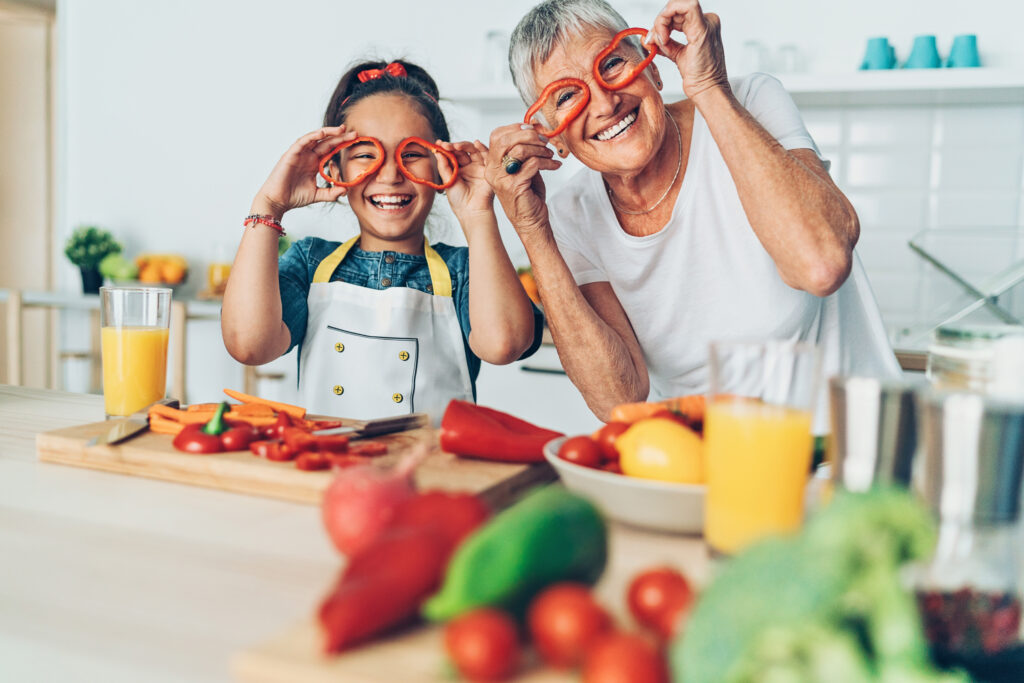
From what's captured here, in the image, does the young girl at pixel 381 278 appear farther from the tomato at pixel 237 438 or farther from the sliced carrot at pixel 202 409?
the tomato at pixel 237 438

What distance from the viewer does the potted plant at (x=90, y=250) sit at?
12.7 feet

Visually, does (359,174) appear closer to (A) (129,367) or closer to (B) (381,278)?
(B) (381,278)

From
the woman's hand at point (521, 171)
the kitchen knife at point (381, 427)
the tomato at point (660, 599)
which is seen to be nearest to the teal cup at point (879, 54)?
the woman's hand at point (521, 171)

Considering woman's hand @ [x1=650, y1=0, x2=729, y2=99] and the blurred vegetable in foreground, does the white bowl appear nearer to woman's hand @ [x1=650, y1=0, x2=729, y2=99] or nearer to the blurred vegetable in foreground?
the blurred vegetable in foreground

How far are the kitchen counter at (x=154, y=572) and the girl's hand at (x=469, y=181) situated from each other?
81 cm

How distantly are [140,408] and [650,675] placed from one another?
3.50ft

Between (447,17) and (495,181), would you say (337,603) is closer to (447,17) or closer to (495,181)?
(495,181)

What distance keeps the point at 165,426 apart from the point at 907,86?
2.69 metres

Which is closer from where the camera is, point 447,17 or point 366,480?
point 366,480

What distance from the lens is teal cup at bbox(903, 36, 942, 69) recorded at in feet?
9.28

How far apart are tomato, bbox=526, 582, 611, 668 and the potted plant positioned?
157 inches

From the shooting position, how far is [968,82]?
2.72 metres

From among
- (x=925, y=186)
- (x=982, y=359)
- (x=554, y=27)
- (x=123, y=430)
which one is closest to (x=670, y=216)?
(x=554, y=27)

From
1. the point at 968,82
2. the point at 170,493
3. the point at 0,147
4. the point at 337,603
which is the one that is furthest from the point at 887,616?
the point at 0,147
